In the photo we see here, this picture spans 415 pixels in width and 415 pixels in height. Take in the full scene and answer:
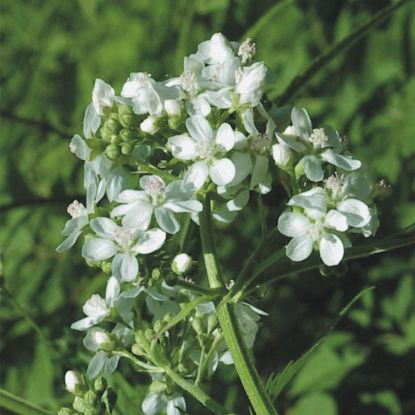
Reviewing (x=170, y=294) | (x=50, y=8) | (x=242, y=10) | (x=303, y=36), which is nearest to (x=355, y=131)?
(x=303, y=36)

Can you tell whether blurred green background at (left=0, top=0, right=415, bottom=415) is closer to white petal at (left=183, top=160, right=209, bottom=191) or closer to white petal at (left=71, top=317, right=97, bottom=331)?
white petal at (left=71, top=317, right=97, bottom=331)

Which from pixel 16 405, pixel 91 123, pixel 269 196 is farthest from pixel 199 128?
pixel 269 196

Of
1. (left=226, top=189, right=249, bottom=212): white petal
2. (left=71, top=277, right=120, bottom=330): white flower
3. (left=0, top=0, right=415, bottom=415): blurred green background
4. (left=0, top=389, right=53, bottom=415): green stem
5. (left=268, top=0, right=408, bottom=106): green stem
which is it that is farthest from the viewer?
(left=0, top=0, right=415, bottom=415): blurred green background

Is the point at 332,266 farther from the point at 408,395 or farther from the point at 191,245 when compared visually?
the point at 408,395

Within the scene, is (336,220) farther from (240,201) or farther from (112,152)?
(112,152)

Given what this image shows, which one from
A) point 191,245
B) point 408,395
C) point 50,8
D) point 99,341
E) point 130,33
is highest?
point 50,8

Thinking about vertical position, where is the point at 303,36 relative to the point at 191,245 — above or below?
above

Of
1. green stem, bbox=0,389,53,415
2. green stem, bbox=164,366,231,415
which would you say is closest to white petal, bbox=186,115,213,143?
green stem, bbox=164,366,231,415
